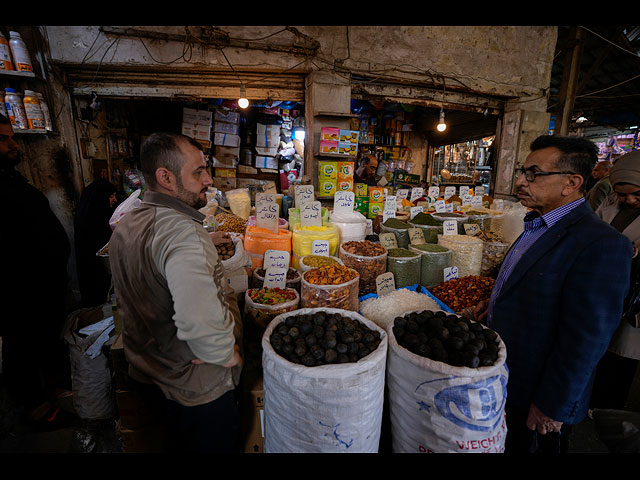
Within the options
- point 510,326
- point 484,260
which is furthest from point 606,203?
point 510,326

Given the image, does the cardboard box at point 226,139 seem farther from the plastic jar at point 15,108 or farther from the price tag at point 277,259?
the price tag at point 277,259

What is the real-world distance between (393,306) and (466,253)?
1.15 metres

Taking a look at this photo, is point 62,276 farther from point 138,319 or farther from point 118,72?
point 118,72

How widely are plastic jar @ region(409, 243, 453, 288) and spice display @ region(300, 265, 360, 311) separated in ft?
2.87

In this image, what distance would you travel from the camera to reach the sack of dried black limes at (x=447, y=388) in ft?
3.22

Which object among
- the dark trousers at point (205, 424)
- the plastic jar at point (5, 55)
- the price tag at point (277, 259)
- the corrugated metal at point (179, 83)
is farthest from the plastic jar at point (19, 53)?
the dark trousers at point (205, 424)

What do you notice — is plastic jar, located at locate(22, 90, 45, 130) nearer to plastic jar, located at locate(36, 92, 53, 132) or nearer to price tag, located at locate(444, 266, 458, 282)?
plastic jar, located at locate(36, 92, 53, 132)

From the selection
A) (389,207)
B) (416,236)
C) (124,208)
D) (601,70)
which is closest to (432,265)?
(416,236)

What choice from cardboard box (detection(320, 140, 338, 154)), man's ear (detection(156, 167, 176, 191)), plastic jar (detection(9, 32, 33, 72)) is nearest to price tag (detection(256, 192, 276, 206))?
man's ear (detection(156, 167, 176, 191))

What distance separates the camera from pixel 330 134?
3689 millimetres

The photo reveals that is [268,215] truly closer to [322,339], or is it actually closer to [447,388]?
[322,339]

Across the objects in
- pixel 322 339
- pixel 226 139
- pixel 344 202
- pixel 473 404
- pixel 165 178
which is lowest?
pixel 473 404

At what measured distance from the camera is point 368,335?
121 centimetres

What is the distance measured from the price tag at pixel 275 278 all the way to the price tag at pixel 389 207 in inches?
62.3
